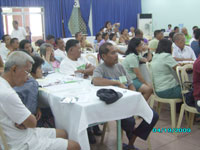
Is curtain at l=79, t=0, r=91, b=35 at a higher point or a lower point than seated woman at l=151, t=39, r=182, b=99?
higher

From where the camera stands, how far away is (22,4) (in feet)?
32.8

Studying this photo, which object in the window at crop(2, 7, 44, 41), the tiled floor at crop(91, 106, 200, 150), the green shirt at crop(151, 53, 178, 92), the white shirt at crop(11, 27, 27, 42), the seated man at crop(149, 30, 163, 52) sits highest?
the window at crop(2, 7, 44, 41)

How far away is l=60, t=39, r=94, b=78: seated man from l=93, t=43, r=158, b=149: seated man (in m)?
0.66

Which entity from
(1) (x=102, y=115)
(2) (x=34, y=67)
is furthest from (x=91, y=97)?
(2) (x=34, y=67)

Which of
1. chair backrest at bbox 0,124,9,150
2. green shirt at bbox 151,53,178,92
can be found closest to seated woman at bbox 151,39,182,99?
green shirt at bbox 151,53,178,92

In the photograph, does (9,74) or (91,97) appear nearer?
(9,74)

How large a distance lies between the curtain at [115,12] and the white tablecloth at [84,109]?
10328 mm

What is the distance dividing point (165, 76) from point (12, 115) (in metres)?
2.22

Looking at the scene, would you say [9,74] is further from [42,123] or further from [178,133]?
[178,133]

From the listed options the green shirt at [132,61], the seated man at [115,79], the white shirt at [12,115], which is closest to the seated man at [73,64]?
the green shirt at [132,61]

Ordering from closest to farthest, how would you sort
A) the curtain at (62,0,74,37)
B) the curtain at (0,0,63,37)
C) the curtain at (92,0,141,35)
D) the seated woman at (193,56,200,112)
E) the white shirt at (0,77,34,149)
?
the white shirt at (0,77,34,149) → the seated woman at (193,56,200,112) → the curtain at (0,0,63,37) → the curtain at (62,0,74,37) → the curtain at (92,0,141,35)

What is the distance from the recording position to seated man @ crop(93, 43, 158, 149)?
2420mm

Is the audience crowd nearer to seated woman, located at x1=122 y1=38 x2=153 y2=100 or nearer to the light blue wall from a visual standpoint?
seated woman, located at x1=122 y1=38 x2=153 y2=100

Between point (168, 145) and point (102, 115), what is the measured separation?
118 centimetres
